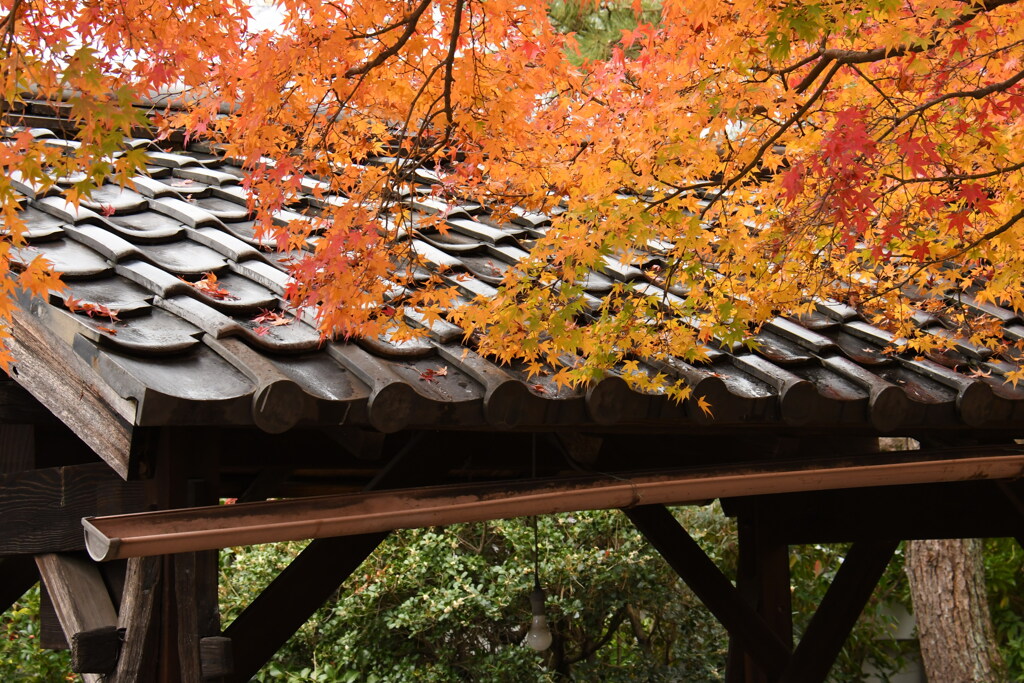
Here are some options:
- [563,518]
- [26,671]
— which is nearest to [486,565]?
[563,518]

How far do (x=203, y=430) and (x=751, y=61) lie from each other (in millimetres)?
1766

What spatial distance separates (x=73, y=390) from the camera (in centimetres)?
231

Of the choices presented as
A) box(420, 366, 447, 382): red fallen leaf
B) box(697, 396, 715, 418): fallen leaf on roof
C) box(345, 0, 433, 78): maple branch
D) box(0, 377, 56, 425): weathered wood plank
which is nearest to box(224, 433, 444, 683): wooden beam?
box(420, 366, 447, 382): red fallen leaf

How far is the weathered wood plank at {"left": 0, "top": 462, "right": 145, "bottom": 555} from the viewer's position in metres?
2.55

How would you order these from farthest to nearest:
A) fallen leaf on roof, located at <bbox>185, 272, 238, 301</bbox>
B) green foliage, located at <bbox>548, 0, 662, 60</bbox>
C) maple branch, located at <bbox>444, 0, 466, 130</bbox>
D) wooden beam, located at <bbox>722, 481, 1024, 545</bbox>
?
green foliage, located at <bbox>548, 0, 662, 60</bbox> → wooden beam, located at <bbox>722, 481, 1024, 545</bbox> → maple branch, located at <bbox>444, 0, 466, 130</bbox> → fallen leaf on roof, located at <bbox>185, 272, 238, 301</bbox>

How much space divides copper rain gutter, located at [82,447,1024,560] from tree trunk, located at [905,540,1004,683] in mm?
5416

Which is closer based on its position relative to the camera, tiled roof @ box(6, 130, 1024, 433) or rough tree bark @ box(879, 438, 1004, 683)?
tiled roof @ box(6, 130, 1024, 433)

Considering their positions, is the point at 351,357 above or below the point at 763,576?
above

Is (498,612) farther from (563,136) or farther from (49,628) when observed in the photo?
(563,136)

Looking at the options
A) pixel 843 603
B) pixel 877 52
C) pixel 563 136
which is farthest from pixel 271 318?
pixel 843 603

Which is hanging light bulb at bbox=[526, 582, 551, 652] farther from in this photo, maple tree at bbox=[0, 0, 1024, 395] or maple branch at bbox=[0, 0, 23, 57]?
maple branch at bbox=[0, 0, 23, 57]

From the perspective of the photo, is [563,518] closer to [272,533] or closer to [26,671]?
[26,671]

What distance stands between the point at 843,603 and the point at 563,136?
2546 mm

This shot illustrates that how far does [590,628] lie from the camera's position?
22.0ft
